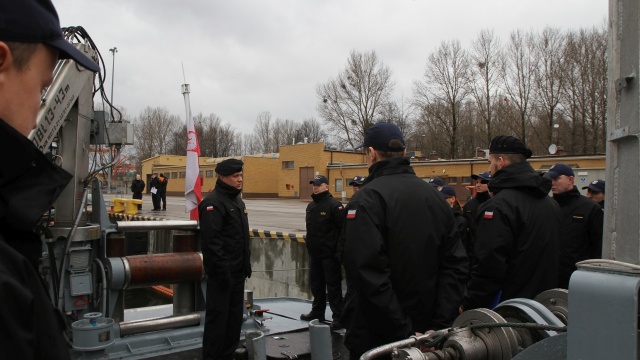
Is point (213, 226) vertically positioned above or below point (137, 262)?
above

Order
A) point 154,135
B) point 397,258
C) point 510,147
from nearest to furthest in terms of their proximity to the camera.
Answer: point 397,258 < point 510,147 < point 154,135

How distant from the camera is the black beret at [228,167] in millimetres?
5394

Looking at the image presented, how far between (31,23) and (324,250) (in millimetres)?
6373

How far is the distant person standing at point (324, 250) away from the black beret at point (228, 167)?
2136mm

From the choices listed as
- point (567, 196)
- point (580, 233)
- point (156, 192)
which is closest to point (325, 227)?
point (567, 196)

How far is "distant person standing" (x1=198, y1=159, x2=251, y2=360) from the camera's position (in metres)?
5.02

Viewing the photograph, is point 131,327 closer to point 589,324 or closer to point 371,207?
point 371,207

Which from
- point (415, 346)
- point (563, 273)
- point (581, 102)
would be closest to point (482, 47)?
point (581, 102)

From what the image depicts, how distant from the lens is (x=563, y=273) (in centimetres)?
498

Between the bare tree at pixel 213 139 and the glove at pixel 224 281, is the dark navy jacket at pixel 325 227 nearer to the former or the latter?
the glove at pixel 224 281

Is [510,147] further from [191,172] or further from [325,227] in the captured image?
[191,172]

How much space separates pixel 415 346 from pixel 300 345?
3884mm

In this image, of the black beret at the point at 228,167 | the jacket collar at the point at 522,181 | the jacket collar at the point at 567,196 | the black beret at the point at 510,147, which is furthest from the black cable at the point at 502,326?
the jacket collar at the point at 567,196

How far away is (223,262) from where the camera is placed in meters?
4.97
